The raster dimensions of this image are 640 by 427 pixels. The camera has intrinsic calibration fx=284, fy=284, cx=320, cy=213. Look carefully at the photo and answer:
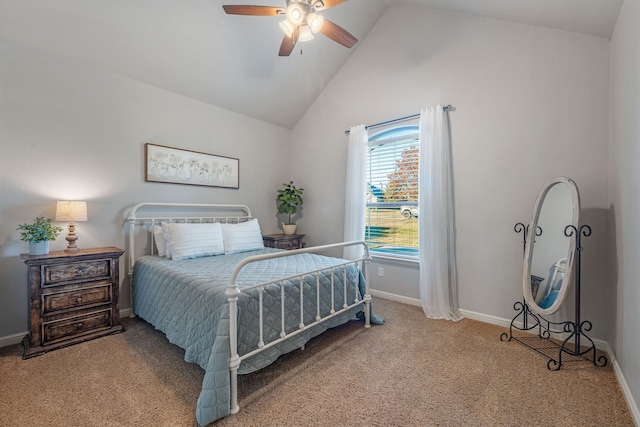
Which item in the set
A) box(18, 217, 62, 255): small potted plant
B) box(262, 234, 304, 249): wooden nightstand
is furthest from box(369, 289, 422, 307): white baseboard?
box(18, 217, 62, 255): small potted plant

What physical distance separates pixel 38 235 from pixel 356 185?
3153 millimetres

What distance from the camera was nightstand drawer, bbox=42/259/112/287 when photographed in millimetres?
2262

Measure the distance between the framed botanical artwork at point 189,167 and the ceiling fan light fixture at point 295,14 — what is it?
81.8 inches

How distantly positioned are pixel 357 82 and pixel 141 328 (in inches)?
151

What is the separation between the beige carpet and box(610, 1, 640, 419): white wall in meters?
0.30

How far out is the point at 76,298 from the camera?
239cm

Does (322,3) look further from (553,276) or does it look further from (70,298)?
(70,298)

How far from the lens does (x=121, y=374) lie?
77.4 inches

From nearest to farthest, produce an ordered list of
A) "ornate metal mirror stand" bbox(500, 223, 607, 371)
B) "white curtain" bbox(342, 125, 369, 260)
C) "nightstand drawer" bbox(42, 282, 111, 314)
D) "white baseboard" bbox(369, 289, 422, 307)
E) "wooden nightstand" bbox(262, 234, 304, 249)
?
"ornate metal mirror stand" bbox(500, 223, 607, 371)
"nightstand drawer" bbox(42, 282, 111, 314)
"white baseboard" bbox(369, 289, 422, 307)
"white curtain" bbox(342, 125, 369, 260)
"wooden nightstand" bbox(262, 234, 304, 249)

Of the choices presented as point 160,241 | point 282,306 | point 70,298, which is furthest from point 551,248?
point 70,298

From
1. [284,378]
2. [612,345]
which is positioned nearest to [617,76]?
[612,345]

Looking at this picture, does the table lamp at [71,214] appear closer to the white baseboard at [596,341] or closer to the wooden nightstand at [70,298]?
the wooden nightstand at [70,298]

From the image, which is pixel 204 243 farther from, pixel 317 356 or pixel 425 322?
pixel 425 322

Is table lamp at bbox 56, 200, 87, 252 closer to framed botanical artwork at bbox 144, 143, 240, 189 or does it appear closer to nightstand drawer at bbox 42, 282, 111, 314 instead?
nightstand drawer at bbox 42, 282, 111, 314
